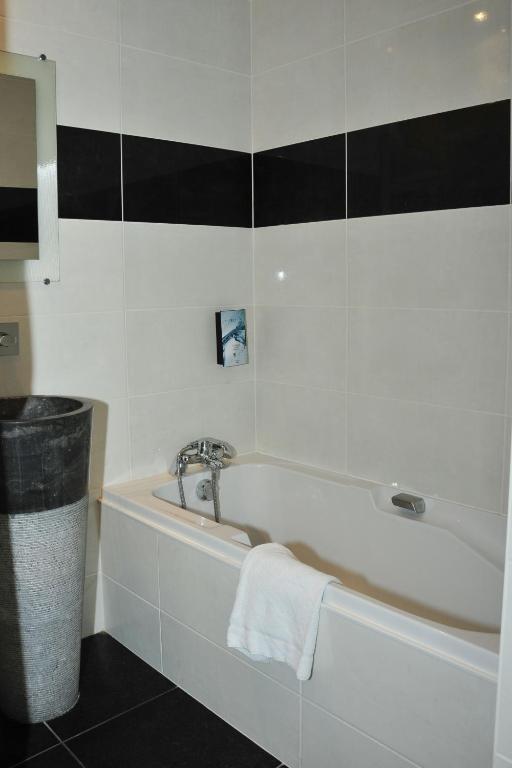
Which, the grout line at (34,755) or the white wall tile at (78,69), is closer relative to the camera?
the grout line at (34,755)

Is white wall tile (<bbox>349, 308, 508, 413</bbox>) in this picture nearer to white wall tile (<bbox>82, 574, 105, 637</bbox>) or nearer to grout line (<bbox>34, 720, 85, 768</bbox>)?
white wall tile (<bbox>82, 574, 105, 637</bbox>)

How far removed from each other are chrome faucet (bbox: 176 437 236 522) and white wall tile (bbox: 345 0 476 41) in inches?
57.2

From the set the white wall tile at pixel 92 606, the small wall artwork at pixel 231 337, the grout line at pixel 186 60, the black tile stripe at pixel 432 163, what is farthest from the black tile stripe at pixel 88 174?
the white wall tile at pixel 92 606

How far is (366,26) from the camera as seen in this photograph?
7.60 ft

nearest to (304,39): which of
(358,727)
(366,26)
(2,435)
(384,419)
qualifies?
(366,26)

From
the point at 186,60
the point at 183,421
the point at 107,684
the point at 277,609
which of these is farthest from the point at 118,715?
the point at 186,60

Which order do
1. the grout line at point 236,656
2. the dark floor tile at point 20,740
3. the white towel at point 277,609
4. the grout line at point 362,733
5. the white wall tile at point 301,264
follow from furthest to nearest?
the white wall tile at point 301,264
the dark floor tile at point 20,740
the grout line at point 236,656
the white towel at point 277,609
the grout line at point 362,733

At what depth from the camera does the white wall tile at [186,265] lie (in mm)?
2502

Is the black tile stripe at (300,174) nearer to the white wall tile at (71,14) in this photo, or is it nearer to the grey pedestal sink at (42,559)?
the white wall tile at (71,14)

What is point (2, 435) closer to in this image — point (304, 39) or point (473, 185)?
point (473, 185)

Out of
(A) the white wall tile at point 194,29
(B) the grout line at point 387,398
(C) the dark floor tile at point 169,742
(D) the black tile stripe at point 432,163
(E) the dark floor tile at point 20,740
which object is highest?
(A) the white wall tile at point 194,29

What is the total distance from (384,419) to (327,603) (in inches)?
34.9

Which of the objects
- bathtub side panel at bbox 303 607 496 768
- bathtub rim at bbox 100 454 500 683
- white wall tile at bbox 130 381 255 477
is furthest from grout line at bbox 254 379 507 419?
bathtub side panel at bbox 303 607 496 768

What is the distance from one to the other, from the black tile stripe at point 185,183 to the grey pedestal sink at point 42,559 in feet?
2.95
